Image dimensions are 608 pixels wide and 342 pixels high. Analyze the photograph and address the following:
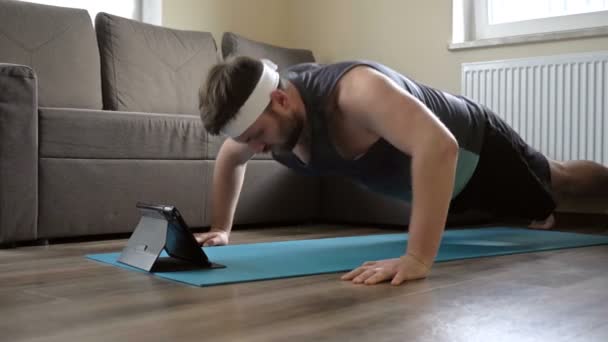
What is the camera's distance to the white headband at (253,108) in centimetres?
170

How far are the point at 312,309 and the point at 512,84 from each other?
2392 mm

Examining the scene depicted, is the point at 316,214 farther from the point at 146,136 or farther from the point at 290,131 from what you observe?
the point at 290,131

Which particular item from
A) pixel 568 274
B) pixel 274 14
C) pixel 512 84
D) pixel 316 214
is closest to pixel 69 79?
pixel 316 214

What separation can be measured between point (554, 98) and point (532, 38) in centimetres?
30

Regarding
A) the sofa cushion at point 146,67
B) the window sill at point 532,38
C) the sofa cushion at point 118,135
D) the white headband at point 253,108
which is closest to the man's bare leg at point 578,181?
the window sill at point 532,38

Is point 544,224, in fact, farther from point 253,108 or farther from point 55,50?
point 55,50

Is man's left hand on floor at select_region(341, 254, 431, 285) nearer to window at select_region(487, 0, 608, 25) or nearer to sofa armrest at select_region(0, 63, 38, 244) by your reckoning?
sofa armrest at select_region(0, 63, 38, 244)

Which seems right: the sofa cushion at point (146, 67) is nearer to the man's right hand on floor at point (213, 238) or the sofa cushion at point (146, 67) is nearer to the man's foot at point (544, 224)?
the man's right hand on floor at point (213, 238)

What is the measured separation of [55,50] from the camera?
306 cm

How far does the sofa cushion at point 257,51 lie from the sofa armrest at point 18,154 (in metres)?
1.48

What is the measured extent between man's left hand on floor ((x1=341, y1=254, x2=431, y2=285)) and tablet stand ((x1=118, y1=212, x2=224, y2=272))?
354 mm

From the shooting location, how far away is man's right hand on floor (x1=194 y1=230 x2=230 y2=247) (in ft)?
7.00

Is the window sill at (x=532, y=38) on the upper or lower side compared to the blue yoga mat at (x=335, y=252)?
upper

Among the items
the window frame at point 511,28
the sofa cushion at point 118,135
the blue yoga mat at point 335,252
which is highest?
the window frame at point 511,28
